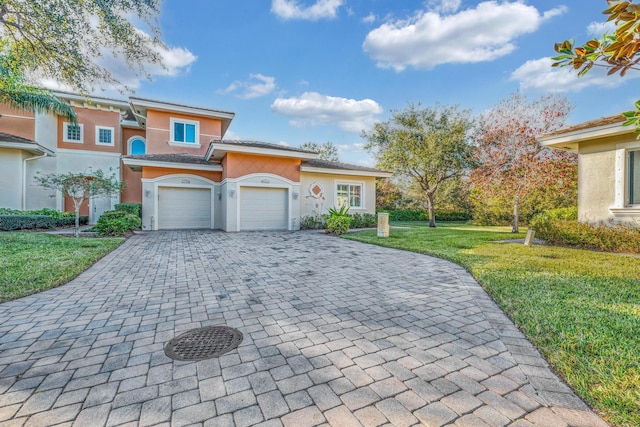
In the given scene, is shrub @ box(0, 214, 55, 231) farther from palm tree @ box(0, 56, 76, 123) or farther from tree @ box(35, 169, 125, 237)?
palm tree @ box(0, 56, 76, 123)

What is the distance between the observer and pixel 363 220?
53.2ft

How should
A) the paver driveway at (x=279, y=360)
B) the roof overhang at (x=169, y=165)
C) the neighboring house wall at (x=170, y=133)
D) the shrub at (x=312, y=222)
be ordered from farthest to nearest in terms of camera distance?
the neighboring house wall at (x=170, y=133)
the shrub at (x=312, y=222)
the roof overhang at (x=169, y=165)
the paver driveway at (x=279, y=360)

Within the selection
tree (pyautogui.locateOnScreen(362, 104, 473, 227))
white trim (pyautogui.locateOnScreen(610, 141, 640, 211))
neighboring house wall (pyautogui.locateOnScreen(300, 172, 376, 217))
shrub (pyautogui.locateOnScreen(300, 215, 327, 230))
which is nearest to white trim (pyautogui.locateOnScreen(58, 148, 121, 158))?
neighboring house wall (pyautogui.locateOnScreen(300, 172, 376, 217))

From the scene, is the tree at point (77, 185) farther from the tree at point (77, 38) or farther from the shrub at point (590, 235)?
the shrub at point (590, 235)

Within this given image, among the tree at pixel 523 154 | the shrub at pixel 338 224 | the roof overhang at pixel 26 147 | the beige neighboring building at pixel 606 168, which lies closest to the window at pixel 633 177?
the beige neighboring building at pixel 606 168

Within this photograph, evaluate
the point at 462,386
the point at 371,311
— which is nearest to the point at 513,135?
the point at 371,311

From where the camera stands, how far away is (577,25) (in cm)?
782

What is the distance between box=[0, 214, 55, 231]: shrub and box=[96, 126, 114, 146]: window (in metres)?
7.60

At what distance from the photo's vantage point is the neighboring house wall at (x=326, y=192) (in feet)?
49.4

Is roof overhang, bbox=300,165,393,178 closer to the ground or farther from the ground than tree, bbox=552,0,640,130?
farther from the ground

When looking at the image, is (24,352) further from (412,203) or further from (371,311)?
(412,203)

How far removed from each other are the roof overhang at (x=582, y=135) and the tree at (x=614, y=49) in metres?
7.53

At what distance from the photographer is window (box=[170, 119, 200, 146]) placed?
52.1 ft

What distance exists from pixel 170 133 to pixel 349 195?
10945mm
